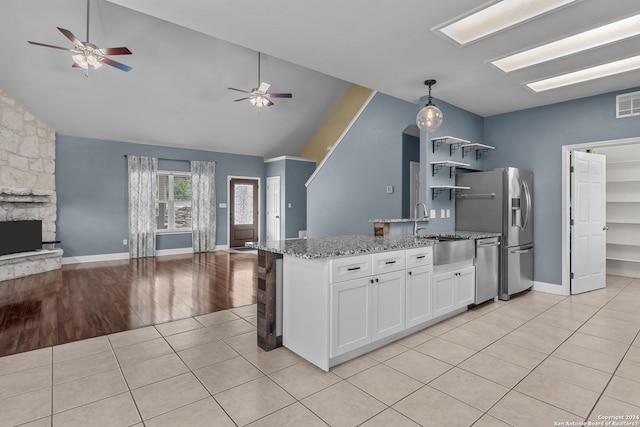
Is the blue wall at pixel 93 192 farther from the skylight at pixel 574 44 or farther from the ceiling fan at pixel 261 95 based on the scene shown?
the skylight at pixel 574 44

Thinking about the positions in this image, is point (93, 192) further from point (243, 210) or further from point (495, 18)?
point (495, 18)

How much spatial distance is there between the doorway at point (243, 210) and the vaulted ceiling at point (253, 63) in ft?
3.10

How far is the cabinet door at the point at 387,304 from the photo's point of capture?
2697 mm

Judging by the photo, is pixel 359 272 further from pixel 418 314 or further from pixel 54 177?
pixel 54 177

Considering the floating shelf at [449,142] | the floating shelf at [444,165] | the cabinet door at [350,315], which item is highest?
the floating shelf at [449,142]

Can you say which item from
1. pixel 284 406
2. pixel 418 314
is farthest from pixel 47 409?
pixel 418 314

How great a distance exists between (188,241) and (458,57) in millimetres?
7300

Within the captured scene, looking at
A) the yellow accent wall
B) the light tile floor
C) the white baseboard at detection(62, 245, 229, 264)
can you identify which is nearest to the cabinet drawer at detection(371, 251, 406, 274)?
the light tile floor

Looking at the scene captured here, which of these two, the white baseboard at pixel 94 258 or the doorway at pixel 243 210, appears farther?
the doorway at pixel 243 210

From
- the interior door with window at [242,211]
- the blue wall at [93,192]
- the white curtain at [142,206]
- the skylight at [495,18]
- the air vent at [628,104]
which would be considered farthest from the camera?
the interior door with window at [242,211]

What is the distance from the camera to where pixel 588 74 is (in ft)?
12.6

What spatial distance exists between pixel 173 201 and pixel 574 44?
797cm

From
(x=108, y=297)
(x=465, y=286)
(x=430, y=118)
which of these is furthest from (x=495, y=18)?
(x=108, y=297)

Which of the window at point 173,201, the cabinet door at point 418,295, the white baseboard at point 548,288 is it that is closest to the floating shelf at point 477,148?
the white baseboard at point 548,288
